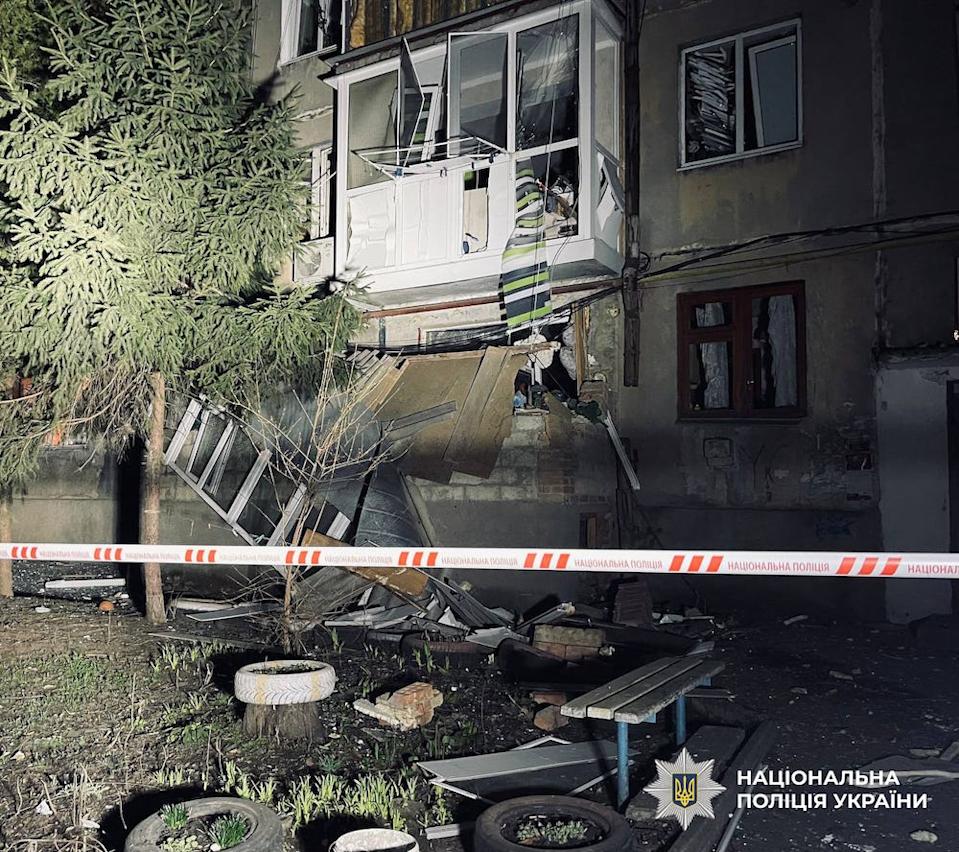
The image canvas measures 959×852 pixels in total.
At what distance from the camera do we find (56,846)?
371 cm

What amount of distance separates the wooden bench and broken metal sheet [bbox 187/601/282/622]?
15.6 ft

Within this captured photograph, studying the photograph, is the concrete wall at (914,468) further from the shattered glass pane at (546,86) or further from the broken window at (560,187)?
the shattered glass pane at (546,86)

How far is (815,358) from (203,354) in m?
6.58

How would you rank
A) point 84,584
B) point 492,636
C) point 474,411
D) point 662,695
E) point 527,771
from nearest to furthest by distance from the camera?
point 662,695, point 527,771, point 492,636, point 474,411, point 84,584

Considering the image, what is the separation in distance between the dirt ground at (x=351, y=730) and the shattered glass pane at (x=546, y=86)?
6.51 meters

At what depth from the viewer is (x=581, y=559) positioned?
4352 millimetres

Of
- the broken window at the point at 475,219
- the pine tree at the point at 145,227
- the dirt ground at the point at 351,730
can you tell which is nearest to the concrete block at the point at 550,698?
the dirt ground at the point at 351,730

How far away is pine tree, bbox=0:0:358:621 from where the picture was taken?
7.67 metres

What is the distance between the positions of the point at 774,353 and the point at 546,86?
4488mm

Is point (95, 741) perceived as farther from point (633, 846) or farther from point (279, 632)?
point (633, 846)

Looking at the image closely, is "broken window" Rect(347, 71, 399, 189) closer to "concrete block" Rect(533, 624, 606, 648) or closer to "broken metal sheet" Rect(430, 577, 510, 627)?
"broken metal sheet" Rect(430, 577, 510, 627)

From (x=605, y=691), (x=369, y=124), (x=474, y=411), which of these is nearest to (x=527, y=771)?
(x=605, y=691)

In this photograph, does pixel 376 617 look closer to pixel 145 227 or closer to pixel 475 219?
pixel 145 227

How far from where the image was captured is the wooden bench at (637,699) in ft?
12.9
